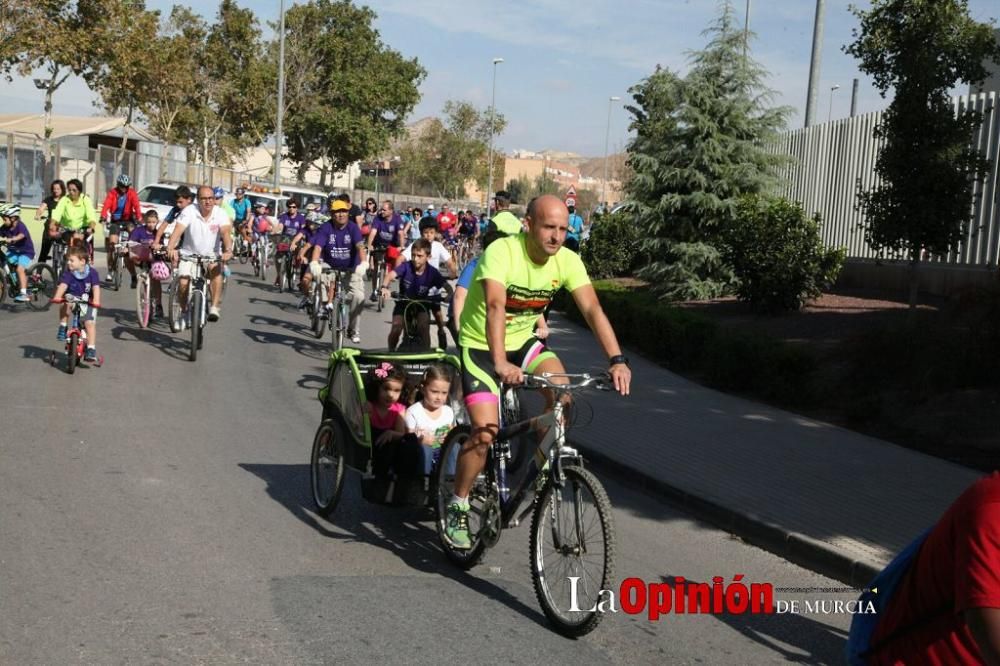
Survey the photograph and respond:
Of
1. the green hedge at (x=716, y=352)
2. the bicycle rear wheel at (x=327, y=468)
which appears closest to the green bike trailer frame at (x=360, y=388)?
the bicycle rear wheel at (x=327, y=468)

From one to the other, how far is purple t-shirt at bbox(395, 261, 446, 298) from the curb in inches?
182

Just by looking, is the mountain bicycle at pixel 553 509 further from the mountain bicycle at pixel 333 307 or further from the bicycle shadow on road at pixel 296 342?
the bicycle shadow on road at pixel 296 342

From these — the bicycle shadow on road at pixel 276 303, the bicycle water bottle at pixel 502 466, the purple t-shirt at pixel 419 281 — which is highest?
the purple t-shirt at pixel 419 281

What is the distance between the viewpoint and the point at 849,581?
6.70m

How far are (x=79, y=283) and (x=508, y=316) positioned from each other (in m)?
7.86

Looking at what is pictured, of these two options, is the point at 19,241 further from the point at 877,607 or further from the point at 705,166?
the point at 877,607

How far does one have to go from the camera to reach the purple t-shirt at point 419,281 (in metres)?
13.4

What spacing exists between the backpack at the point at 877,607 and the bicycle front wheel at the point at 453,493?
3249 mm

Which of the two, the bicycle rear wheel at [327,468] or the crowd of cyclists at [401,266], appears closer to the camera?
the crowd of cyclists at [401,266]

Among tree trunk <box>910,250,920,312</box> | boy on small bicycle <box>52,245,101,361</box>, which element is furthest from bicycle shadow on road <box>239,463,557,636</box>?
tree trunk <box>910,250,920,312</box>

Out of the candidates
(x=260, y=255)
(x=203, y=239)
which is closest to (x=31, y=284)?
(x=203, y=239)

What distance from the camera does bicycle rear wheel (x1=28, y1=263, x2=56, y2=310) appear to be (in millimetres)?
18469

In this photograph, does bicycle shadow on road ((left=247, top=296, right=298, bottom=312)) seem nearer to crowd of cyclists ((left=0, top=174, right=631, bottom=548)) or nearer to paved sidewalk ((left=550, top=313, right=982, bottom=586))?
crowd of cyclists ((left=0, top=174, right=631, bottom=548))

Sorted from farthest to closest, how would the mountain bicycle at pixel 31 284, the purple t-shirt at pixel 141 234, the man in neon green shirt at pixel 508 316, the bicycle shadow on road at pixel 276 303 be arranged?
the bicycle shadow on road at pixel 276 303, the purple t-shirt at pixel 141 234, the mountain bicycle at pixel 31 284, the man in neon green shirt at pixel 508 316
